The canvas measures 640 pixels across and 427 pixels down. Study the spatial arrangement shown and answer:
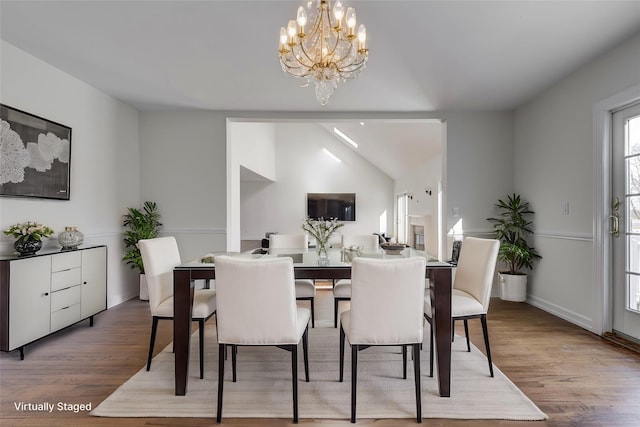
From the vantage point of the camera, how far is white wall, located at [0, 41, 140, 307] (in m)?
2.87

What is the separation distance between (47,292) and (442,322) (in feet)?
9.77

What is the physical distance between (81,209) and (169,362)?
2.11m

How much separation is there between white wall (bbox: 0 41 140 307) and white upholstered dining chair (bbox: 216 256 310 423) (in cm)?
217

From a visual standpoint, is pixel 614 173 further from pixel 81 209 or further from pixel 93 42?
pixel 81 209

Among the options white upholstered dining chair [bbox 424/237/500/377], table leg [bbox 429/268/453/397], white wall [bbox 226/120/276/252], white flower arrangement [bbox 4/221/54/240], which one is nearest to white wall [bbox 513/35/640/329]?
white upholstered dining chair [bbox 424/237/500/377]

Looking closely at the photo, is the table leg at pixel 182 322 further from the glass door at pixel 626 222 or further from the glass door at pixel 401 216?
the glass door at pixel 401 216

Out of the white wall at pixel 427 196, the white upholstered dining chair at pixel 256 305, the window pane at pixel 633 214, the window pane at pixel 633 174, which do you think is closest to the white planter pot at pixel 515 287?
the window pane at pixel 633 214

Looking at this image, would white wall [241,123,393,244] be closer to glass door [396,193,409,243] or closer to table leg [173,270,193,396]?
glass door [396,193,409,243]

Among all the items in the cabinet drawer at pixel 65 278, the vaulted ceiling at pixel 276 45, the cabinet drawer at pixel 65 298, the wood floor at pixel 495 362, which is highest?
the vaulted ceiling at pixel 276 45

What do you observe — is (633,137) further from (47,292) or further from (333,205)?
(333,205)

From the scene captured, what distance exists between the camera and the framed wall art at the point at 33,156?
2.72 m

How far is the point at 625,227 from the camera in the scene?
2904 mm

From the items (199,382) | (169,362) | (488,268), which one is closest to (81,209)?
(169,362)

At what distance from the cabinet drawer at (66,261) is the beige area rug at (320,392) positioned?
1.18 m
